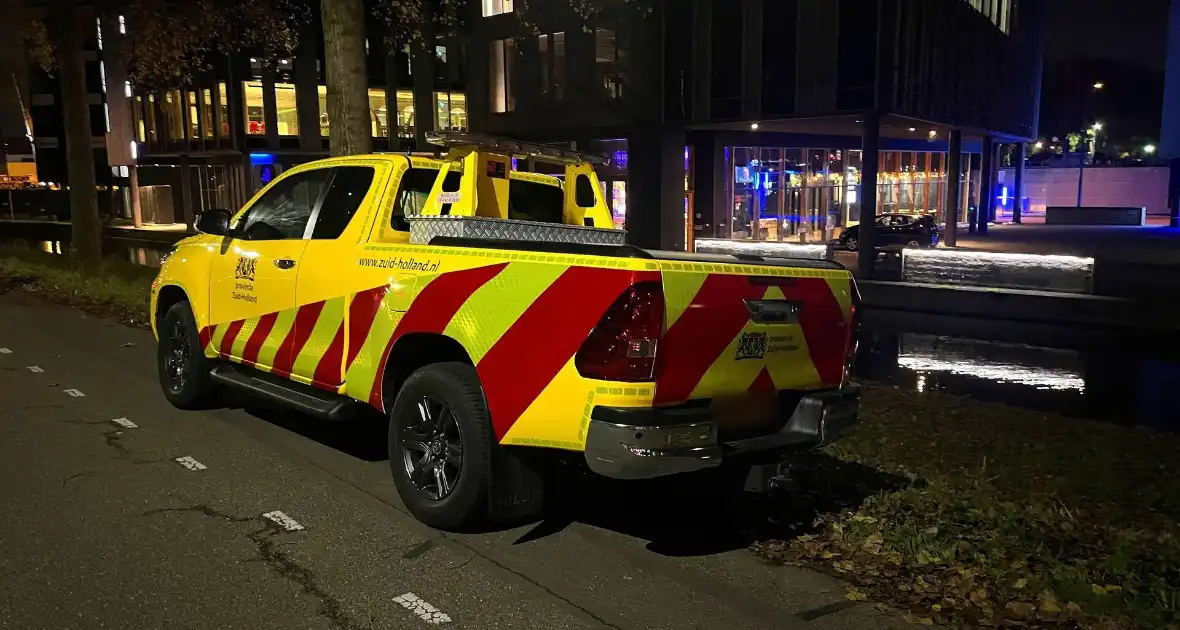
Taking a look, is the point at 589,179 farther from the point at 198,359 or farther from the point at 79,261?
the point at 79,261

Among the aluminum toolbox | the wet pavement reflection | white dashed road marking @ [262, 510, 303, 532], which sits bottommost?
the wet pavement reflection

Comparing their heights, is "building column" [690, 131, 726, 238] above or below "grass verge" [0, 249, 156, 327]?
above

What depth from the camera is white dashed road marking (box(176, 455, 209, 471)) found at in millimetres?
5973

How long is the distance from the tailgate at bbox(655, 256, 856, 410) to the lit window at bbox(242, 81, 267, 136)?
50835mm

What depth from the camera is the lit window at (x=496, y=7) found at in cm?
3294

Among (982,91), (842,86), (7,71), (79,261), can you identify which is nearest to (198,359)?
(79,261)

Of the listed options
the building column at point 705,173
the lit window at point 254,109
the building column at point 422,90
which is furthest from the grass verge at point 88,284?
the building column at point 422,90

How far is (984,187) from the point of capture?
4122 centimetres

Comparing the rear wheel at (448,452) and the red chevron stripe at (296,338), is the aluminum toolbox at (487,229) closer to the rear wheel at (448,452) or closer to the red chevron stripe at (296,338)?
the rear wheel at (448,452)

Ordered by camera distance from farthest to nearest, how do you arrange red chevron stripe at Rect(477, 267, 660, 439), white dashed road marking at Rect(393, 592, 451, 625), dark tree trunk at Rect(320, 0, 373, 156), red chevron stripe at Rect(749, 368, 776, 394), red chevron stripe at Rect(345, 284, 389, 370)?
dark tree trunk at Rect(320, 0, 373, 156)
red chevron stripe at Rect(345, 284, 389, 370)
red chevron stripe at Rect(749, 368, 776, 394)
red chevron stripe at Rect(477, 267, 660, 439)
white dashed road marking at Rect(393, 592, 451, 625)

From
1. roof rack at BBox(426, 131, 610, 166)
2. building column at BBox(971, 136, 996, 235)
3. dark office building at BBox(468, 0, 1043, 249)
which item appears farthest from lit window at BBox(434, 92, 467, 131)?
roof rack at BBox(426, 131, 610, 166)

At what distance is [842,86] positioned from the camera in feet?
80.0

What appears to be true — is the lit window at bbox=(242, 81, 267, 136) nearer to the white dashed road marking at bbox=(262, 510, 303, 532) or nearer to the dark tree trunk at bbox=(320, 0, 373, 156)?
the dark tree trunk at bbox=(320, 0, 373, 156)

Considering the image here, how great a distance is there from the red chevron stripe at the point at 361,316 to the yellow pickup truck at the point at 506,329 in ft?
0.04
